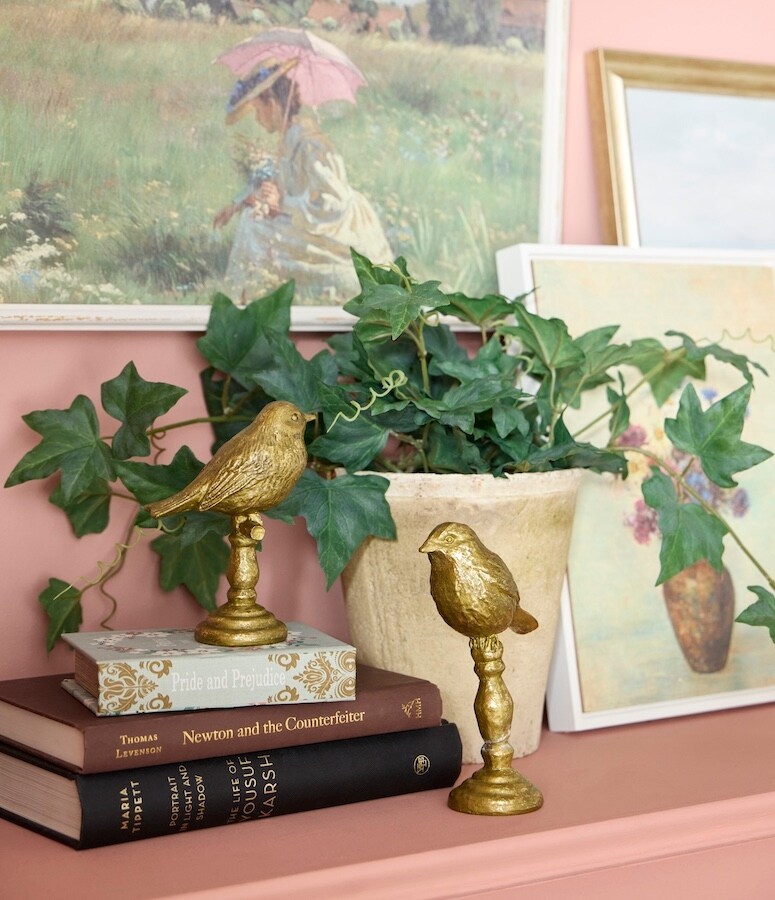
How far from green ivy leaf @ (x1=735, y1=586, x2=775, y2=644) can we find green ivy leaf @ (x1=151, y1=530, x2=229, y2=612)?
455mm

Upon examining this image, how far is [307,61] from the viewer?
104 centimetres

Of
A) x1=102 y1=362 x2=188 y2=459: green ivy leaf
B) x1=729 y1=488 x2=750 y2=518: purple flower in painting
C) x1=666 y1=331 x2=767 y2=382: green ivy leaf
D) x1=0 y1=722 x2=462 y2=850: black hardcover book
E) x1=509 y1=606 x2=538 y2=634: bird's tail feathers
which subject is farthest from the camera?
x1=729 y1=488 x2=750 y2=518: purple flower in painting

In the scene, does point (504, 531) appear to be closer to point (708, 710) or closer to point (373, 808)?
point (373, 808)

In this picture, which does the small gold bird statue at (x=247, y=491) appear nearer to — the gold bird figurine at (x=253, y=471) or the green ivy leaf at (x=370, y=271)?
the gold bird figurine at (x=253, y=471)

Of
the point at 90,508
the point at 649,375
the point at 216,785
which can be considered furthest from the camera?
the point at 649,375

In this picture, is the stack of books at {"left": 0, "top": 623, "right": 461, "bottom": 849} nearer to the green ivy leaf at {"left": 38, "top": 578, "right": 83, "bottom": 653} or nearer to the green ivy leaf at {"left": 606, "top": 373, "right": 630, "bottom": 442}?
the green ivy leaf at {"left": 38, "top": 578, "right": 83, "bottom": 653}

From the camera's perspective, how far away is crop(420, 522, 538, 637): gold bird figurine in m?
0.77

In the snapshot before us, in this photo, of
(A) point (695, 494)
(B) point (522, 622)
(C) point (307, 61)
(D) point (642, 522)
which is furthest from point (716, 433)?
(C) point (307, 61)

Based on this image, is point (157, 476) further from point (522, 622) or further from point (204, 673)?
point (522, 622)

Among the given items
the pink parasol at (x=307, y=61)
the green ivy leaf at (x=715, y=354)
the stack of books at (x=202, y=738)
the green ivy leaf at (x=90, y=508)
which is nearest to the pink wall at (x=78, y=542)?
the green ivy leaf at (x=90, y=508)

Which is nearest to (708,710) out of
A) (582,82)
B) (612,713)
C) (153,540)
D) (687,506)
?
(612,713)

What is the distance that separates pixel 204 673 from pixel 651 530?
51 centimetres

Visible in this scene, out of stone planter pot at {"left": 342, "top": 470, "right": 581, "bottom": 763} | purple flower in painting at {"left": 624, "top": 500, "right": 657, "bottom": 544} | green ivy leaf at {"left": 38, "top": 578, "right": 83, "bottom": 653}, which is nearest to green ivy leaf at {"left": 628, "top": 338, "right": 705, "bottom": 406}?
purple flower in painting at {"left": 624, "top": 500, "right": 657, "bottom": 544}

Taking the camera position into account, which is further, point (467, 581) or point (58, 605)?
point (58, 605)
